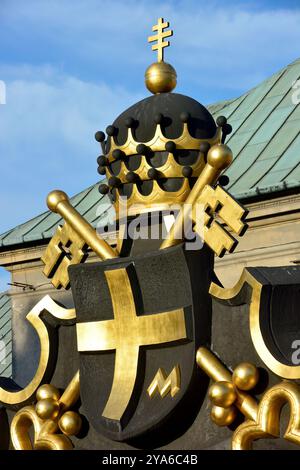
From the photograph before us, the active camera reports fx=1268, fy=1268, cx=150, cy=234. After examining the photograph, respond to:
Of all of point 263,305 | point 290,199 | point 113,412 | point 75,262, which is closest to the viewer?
point 263,305

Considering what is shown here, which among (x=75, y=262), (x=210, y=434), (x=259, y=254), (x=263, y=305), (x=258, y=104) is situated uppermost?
(x=258, y=104)

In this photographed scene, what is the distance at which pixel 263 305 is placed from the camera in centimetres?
935

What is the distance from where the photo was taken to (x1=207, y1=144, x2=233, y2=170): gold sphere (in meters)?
9.72

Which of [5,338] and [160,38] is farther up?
[5,338]

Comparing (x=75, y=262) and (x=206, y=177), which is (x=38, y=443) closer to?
(x=75, y=262)

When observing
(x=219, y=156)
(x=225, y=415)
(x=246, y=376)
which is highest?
(x=219, y=156)

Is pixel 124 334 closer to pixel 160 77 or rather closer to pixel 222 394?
pixel 222 394

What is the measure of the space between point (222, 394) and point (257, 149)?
13054 mm

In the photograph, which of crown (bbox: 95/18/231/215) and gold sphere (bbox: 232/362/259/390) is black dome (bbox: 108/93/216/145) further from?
gold sphere (bbox: 232/362/259/390)

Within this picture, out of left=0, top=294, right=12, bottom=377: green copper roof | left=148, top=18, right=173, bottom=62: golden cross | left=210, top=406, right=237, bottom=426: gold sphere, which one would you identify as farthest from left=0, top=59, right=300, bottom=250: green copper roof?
left=210, top=406, right=237, bottom=426: gold sphere

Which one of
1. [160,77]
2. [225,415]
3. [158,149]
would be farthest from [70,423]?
[160,77]

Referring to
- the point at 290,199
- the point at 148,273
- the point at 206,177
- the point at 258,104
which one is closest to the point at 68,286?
the point at 148,273

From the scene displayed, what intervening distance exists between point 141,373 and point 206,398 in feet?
1.94

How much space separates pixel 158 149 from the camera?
33.6ft
